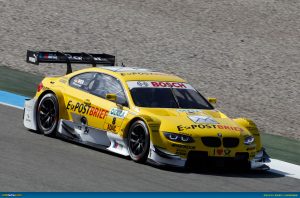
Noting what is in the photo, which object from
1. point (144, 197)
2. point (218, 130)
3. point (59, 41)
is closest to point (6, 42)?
point (59, 41)

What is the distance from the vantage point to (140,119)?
1293cm

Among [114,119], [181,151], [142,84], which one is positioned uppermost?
[142,84]

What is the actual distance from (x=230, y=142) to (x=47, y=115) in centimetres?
342

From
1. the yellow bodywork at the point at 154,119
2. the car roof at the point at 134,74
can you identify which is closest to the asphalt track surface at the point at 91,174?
the yellow bodywork at the point at 154,119

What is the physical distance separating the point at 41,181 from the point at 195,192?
6.40 feet

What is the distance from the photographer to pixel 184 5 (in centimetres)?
2955

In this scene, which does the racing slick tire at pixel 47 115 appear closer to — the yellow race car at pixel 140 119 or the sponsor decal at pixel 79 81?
the yellow race car at pixel 140 119

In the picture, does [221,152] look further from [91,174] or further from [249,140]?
[91,174]

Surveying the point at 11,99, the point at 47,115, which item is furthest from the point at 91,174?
the point at 11,99

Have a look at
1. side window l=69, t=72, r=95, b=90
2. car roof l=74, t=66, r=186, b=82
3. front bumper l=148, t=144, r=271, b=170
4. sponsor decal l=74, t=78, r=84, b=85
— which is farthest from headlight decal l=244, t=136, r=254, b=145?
sponsor decal l=74, t=78, r=84, b=85

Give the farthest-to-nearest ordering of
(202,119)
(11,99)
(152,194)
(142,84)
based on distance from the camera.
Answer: (11,99)
(142,84)
(202,119)
(152,194)

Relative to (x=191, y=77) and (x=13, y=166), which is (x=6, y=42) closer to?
(x=191, y=77)

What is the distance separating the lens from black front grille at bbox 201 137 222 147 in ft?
41.4

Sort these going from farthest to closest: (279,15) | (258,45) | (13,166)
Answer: (279,15) → (258,45) → (13,166)
